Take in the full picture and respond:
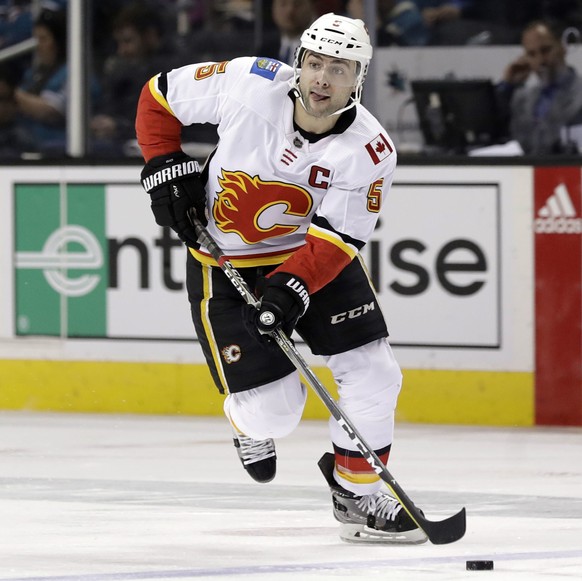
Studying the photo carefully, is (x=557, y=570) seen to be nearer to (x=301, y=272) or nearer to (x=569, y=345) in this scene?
(x=301, y=272)

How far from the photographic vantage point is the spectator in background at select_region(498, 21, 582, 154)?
733 centimetres

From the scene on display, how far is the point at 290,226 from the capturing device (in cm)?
486

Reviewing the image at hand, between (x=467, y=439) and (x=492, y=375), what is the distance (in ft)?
1.47

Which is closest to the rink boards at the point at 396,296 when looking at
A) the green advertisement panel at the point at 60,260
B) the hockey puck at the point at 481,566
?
the green advertisement panel at the point at 60,260

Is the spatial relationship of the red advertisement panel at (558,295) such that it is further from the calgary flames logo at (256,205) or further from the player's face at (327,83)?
the player's face at (327,83)

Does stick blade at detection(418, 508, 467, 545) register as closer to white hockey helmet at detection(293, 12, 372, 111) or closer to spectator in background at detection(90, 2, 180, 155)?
white hockey helmet at detection(293, 12, 372, 111)

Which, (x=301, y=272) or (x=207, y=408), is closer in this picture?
(x=301, y=272)

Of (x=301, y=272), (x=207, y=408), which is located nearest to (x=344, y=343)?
(x=301, y=272)

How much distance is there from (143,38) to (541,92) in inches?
67.0

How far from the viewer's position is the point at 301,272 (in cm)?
457

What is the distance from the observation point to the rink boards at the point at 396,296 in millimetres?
7164

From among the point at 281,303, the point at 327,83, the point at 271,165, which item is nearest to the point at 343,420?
the point at 281,303

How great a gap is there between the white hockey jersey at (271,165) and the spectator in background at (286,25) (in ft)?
8.61

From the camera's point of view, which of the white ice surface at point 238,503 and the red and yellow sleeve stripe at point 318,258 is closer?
the white ice surface at point 238,503
